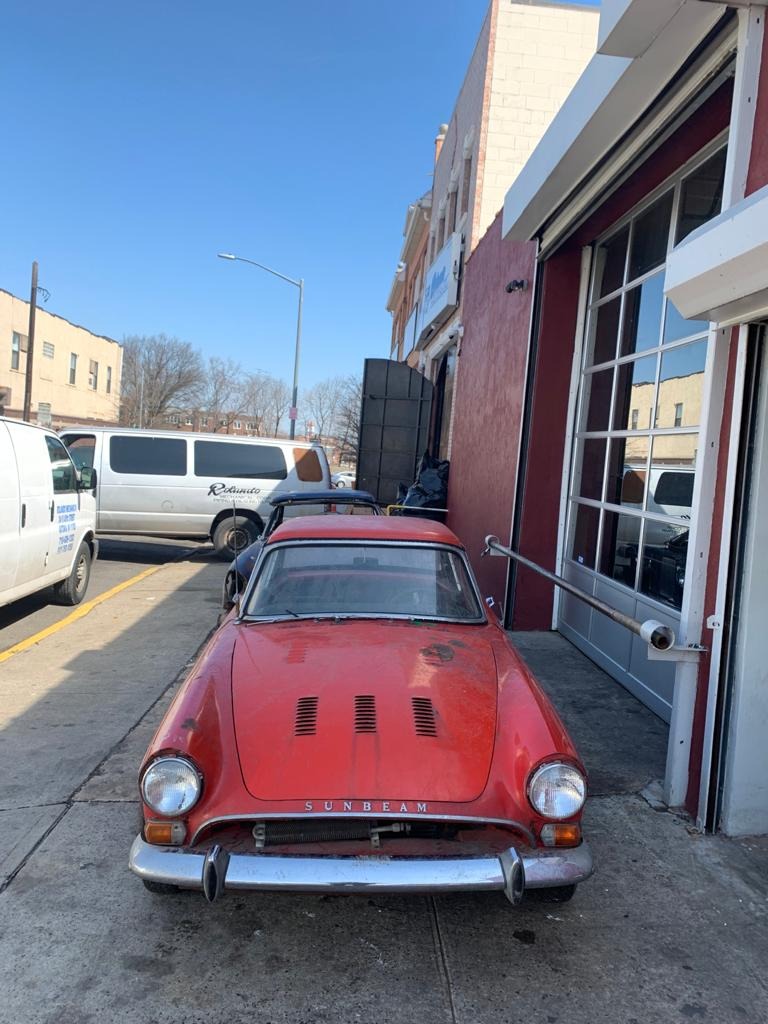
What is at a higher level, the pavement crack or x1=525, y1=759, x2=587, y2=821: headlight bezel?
x1=525, y1=759, x2=587, y2=821: headlight bezel

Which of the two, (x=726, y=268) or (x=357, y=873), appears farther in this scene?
(x=726, y=268)

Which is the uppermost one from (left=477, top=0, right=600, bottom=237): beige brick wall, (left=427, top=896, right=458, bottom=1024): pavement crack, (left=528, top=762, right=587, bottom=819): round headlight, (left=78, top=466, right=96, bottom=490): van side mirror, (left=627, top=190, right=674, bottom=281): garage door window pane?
(left=477, top=0, right=600, bottom=237): beige brick wall

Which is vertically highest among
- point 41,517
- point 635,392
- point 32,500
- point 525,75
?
point 525,75

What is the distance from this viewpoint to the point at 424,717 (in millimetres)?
3049

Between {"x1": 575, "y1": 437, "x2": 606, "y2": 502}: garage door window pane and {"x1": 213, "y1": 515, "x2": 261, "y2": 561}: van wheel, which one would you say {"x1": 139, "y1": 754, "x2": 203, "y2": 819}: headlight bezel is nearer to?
{"x1": 575, "y1": 437, "x2": 606, "y2": 502}: garage door window pane

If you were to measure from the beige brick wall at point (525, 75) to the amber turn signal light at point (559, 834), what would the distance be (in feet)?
39.2

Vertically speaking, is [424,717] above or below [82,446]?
below

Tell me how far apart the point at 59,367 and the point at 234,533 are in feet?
96.5

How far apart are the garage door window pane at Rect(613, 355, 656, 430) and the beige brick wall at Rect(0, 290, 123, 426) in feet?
96.9

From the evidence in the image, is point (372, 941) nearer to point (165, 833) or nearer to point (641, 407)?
point (165, 833)

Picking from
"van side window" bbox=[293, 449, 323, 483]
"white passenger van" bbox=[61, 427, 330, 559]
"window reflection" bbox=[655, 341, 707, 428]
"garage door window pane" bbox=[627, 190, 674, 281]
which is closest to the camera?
"window reflection" bbox=[655, 341, 707, 428]

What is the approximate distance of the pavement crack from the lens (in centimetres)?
253

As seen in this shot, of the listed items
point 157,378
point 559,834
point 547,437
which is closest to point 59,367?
point 157,378

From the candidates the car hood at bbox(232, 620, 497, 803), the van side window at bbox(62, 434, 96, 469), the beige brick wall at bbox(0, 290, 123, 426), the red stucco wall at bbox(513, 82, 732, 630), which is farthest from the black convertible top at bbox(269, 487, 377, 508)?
the beige brick wall at bbox(0, 290, 123, 426)
